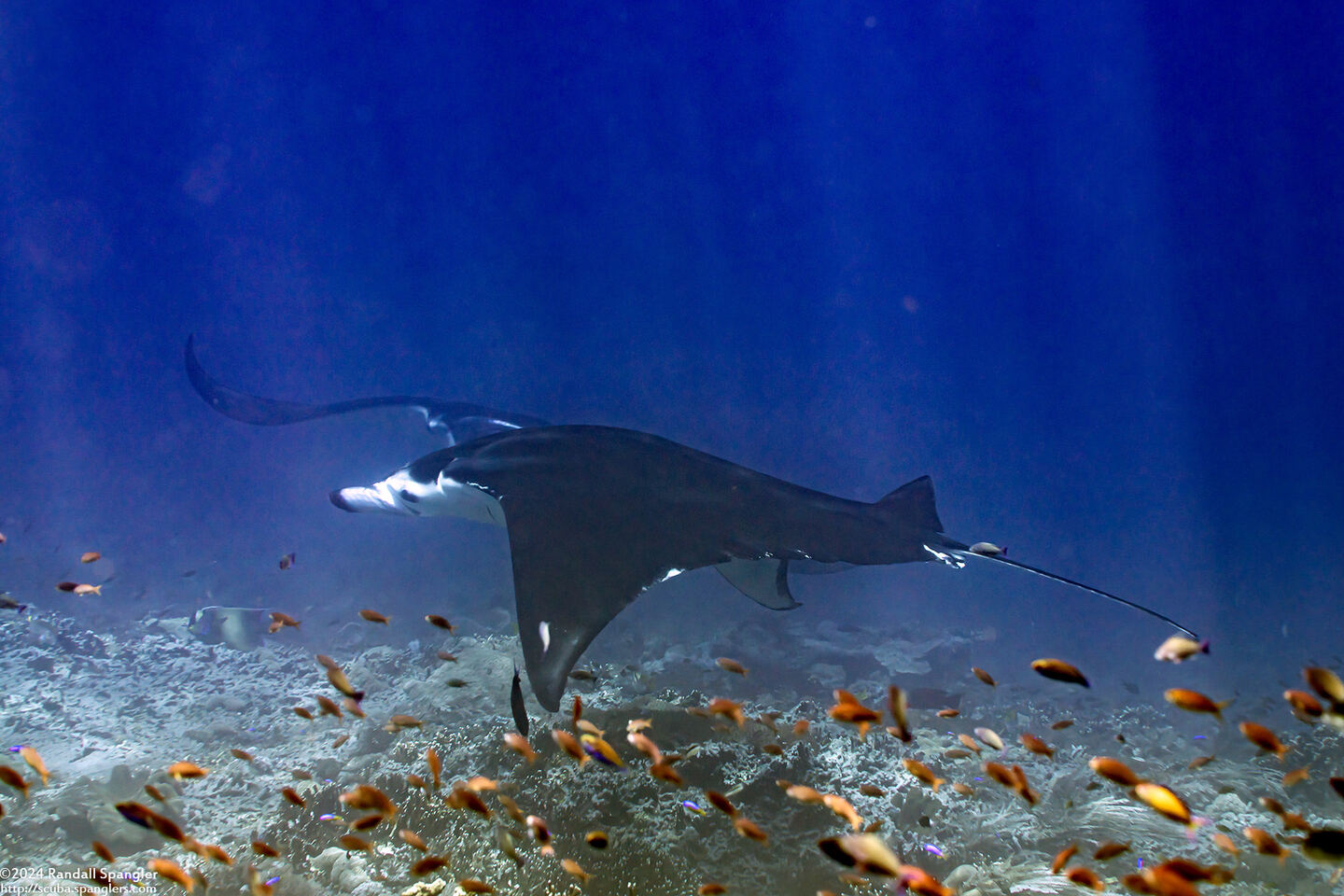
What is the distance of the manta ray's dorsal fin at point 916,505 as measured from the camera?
4.18 metres

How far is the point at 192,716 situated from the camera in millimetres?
6469

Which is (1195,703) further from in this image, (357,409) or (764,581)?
(357,409)

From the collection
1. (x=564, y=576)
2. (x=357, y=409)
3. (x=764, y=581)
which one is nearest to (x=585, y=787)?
(x=564, y=576)

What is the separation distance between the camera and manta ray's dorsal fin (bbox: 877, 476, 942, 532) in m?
4.18

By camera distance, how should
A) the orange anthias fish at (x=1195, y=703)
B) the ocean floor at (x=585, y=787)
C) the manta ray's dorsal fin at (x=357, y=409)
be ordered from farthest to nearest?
1. the manta ray's dorsal fin at (x=357, y=409)
2. the ocean floor at (x=585, y=787)
3. the orange anthias fish at (x=1195, y=703)

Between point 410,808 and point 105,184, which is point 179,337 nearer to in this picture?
point 105,184

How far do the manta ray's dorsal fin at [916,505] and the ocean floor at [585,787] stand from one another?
153 centimetres

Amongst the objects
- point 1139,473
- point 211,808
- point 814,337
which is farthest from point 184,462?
point 1139,473

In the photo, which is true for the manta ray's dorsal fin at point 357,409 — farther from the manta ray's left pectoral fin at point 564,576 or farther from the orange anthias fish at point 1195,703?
the orange anthias fish at point 1195,703

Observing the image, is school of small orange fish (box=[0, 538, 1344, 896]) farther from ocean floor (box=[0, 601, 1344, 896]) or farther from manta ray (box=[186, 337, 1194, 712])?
manta ray (box=[186, 337, 1194, 712])

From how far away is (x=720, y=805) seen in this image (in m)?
2.27

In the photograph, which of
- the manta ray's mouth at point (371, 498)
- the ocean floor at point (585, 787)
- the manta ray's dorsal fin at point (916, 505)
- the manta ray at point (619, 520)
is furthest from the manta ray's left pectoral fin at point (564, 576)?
the manta ray's dorsal fin at point (916, 505)

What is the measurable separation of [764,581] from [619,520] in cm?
196

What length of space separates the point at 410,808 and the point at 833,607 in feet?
44.8
